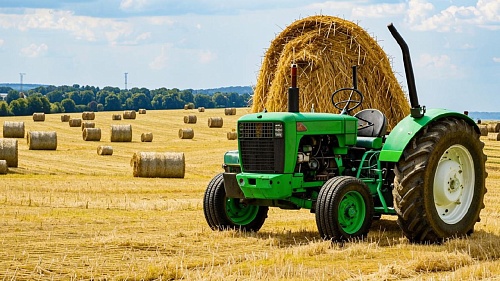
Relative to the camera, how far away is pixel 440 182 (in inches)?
362

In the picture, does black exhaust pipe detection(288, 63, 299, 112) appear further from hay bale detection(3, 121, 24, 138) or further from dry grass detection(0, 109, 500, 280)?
hay bale detection(3, 121, 24, 138)

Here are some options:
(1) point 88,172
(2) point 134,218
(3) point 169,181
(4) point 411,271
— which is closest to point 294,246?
(4) point 411,271

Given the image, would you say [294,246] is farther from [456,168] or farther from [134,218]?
[134,218]

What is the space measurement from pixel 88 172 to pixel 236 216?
36.8ft

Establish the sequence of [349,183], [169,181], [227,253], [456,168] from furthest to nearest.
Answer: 1. [169,181]
2. [456,168]
3. [349,183]
4. [227,253]

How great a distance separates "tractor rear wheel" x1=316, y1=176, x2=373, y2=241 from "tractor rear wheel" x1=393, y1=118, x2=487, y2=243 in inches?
13.3

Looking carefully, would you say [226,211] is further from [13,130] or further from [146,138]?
[13,130]

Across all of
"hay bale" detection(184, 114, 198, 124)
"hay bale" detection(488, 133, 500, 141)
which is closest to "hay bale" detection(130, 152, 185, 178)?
"hay bale" detection(488, 133, 500, 141)

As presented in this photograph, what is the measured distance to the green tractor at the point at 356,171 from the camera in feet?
29.0

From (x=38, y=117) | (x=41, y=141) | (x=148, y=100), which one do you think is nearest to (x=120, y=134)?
(x=41, y=141)

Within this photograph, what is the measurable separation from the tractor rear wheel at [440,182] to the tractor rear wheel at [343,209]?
337 mm

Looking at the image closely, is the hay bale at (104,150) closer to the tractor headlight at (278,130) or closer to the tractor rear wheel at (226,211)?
the tractor rear wheel at (226,211)

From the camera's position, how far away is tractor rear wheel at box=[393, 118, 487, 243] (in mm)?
8828

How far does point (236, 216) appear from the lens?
32.7ft
